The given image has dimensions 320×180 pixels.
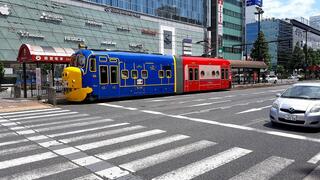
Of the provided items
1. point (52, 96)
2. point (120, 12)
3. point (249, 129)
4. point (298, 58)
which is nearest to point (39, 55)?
point (52, 96)

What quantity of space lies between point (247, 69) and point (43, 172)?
142 ft

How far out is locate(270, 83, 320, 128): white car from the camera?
9945mm

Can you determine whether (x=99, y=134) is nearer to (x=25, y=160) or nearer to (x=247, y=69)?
(x=25, y=160)

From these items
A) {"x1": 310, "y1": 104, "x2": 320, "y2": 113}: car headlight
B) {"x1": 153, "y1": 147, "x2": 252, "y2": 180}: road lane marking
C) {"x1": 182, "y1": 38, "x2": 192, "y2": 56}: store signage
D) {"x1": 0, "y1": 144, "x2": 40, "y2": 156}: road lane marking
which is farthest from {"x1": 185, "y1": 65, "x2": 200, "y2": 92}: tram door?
{"x1": 182, "y1": 38, "x2": 192, "y2": 56}: store signage

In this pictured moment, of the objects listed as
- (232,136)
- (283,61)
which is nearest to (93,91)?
(232,136)

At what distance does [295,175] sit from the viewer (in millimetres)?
6082

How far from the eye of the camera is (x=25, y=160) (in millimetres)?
7078

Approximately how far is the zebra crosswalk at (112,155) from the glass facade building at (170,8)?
55.4 metres

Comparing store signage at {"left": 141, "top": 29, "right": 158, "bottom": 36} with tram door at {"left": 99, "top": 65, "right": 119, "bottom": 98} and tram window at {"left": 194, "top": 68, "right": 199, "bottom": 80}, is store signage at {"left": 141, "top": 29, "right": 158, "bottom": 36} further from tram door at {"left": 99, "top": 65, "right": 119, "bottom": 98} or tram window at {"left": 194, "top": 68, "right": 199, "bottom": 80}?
tram door at {"left": 99, "top": 65, "right": 119, "bottom": 98}

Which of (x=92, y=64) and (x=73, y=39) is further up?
(x=73, y=39)

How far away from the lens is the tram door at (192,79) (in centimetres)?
2831

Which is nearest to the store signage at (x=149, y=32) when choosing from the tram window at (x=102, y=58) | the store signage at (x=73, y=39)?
the store signage at (x=73, y=39)

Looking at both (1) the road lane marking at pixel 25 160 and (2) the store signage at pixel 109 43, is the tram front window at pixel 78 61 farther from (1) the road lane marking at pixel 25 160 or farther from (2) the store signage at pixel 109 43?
(2) the store signage at pixel 109 43

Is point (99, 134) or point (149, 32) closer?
point (99, 134)
